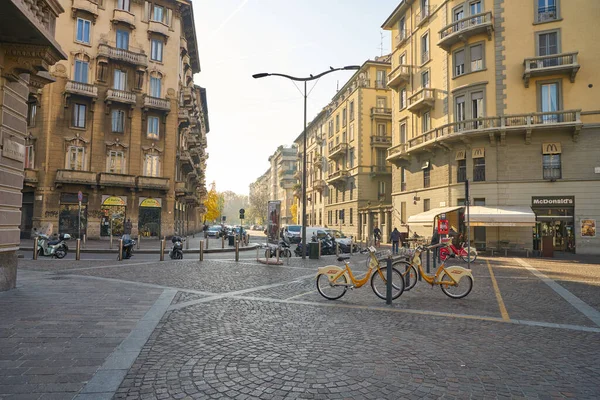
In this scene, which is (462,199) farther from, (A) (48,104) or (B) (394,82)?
(A) (48,104)

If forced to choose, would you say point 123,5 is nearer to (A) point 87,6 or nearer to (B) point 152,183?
(A) point 87,6

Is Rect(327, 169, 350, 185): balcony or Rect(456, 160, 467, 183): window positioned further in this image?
Rect(327, 169, 350, 185): balcony

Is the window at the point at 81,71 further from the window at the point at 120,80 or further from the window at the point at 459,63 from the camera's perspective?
the window at the point at 459,63

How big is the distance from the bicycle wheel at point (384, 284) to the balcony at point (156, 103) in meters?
28.6

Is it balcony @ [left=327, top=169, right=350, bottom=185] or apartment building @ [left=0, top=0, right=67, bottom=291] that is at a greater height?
balcony @ [left=327, top=169, right=350, bottom=185]

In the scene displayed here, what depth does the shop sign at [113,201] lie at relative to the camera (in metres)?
30.3

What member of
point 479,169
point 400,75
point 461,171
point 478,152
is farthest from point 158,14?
point 479,169

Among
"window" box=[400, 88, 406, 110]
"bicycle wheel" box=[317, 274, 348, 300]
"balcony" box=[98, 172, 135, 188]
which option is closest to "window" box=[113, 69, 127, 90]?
"balcony" box=[98, 172, 135, 188]

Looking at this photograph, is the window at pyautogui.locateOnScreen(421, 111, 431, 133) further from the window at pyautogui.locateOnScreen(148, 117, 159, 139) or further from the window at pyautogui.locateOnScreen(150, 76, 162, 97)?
the window at pyautogui.locateOnScreen(150, 76, 162, 97)

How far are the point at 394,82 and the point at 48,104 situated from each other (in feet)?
89.5

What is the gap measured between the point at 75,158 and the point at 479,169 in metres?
29.1

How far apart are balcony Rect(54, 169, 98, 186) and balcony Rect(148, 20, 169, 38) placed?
42.7 ft

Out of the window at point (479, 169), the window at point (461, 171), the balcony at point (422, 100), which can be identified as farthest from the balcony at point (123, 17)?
the window at point (479, 169)

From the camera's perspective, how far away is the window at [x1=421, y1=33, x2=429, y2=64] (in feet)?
98.7
